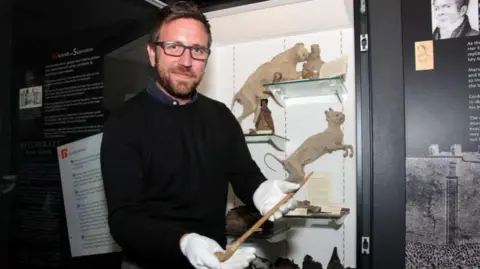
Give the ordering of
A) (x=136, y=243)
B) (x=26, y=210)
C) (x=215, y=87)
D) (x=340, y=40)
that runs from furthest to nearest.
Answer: (x=215, y=87) → (x=340, y=40) → (x=26, y=210) → (x=136, y=243)

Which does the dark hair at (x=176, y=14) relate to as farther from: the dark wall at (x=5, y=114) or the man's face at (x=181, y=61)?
the dark wall at (x=5, y=114)

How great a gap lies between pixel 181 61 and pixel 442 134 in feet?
2.43

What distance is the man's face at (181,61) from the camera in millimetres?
1147

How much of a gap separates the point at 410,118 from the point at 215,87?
36.9 inches

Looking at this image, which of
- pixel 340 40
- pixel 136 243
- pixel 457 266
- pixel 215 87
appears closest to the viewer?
pixel 136 243

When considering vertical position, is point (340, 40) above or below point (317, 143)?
above

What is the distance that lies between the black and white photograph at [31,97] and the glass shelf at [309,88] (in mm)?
873

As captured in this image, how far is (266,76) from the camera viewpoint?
5.62 feet

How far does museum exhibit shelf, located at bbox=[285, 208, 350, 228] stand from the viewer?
1554mm

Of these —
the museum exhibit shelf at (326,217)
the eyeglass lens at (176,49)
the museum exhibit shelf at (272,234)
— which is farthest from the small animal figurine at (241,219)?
the eyeglass lens at (176,49)

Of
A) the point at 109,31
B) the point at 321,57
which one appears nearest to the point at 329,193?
the point at 321,57

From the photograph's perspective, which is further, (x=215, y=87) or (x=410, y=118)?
(x=215, y=87)

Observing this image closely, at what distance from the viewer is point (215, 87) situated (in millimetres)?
1911

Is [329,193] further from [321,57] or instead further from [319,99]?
[321,57]
